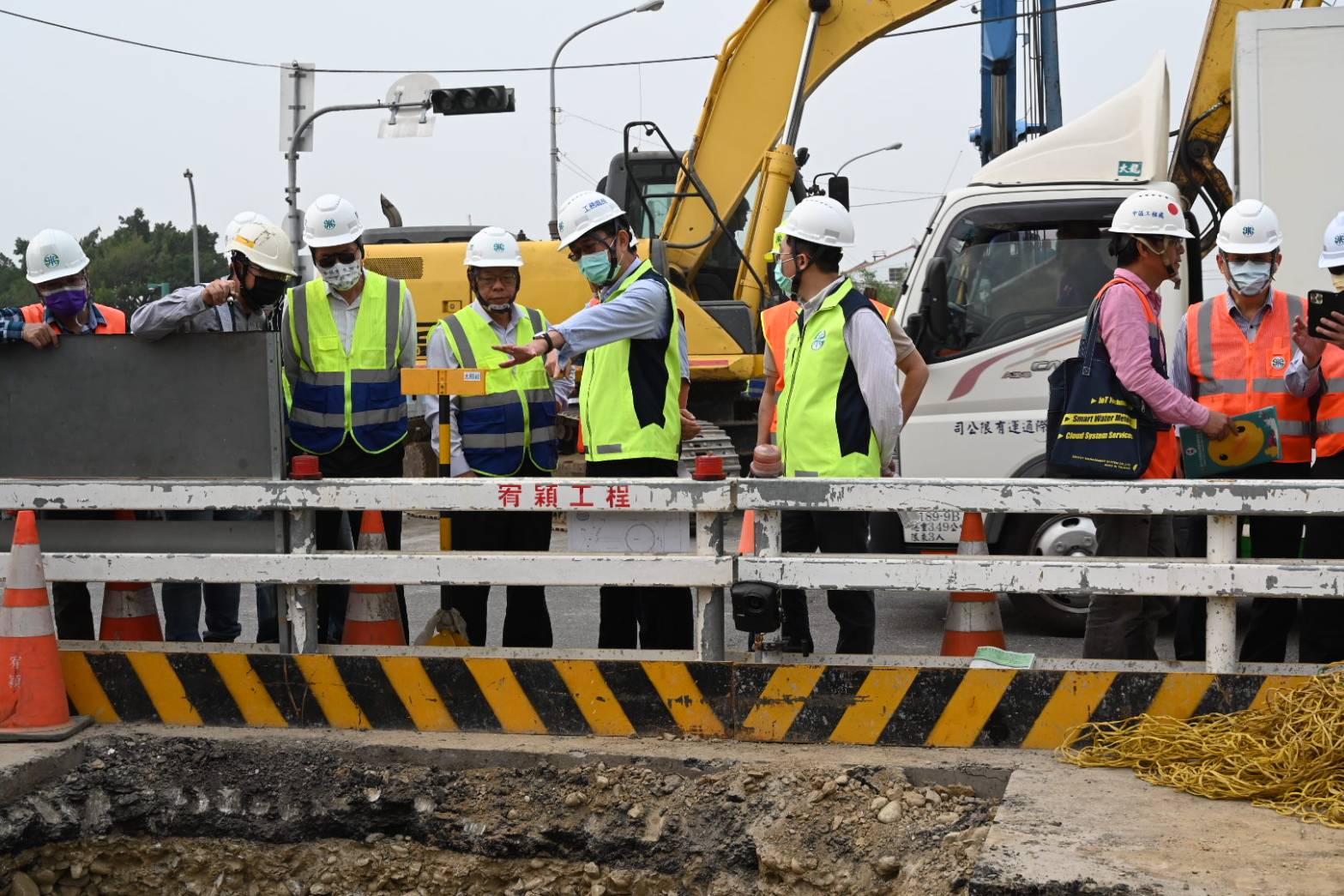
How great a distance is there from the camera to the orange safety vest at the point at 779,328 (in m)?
6.54

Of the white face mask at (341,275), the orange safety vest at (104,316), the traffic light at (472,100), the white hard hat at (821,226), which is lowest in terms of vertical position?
the orange safety vest at (104,316)

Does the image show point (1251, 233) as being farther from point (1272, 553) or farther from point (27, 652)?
point (27, 652)

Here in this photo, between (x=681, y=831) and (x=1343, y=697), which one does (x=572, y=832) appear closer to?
(x=681, y=831)

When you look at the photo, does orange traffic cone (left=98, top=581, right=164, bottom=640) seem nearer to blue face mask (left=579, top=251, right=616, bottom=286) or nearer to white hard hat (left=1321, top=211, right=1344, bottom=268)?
blue face mask (left=579, top=251, right=616, bottom=286)

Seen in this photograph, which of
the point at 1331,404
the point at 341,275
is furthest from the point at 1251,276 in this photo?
the point at 341,275

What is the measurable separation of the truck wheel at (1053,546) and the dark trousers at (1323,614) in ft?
8.06

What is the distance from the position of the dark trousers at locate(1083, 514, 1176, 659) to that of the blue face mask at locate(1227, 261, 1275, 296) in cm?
106

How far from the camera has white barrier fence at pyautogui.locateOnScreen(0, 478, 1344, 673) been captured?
4684 mm

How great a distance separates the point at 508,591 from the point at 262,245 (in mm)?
1636

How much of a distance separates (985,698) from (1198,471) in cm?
181

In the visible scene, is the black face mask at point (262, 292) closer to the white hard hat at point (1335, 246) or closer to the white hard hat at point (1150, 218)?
the white hard hat at point (1150, 218)

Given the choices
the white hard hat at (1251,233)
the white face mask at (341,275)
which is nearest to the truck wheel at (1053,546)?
the white hard hat at (1251,233)

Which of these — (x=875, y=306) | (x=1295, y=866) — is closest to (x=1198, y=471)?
(x=875, y=306)

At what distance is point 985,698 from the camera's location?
4.85 metres
